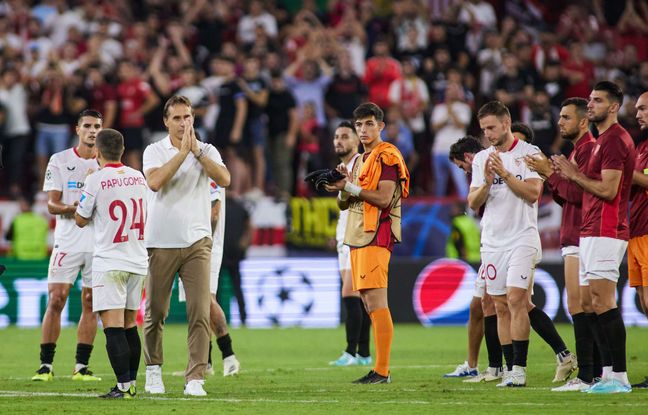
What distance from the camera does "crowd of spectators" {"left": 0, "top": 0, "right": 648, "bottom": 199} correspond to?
21.5 meters

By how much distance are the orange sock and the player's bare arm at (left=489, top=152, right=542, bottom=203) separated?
5.77 feet

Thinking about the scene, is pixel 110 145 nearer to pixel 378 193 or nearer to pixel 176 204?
pixel 176 204

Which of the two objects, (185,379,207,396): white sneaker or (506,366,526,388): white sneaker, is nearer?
(185,379,207,396): white sneaker

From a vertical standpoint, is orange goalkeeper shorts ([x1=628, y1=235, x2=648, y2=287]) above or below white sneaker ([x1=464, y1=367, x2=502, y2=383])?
above

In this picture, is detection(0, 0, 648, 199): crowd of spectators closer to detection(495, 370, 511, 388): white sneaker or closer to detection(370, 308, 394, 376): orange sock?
detection(370, 308, 394, 376): orange sock

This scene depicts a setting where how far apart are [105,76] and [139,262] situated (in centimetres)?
1262

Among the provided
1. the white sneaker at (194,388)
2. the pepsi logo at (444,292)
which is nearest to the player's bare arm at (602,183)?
the white sneaker at (194,388)

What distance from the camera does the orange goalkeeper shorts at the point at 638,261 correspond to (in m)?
10.6

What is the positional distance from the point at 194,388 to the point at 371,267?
2.22 meters

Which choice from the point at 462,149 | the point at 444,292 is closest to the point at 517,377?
the point at 462,149

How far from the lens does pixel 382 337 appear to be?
432 inches

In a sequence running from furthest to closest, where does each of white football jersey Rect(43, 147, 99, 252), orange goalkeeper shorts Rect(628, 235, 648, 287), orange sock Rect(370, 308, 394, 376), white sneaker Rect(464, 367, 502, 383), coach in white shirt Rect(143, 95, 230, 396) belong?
white football jersey Rect(43, 147, 99, 252) → white sneaker Rect(464, 367, 502, 383) → orange sock Rect(370, 308, 394, 376) → orange goalkeeper shorts Rect(628, 235, 648, 287) → coach in white shirt Rect(143, 95, 230, 396)

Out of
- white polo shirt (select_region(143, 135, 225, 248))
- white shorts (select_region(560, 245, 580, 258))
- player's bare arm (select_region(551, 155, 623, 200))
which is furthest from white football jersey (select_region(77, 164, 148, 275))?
white shorts (select_region(560, 245, 580, 258))

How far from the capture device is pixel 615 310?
9.70 metres
